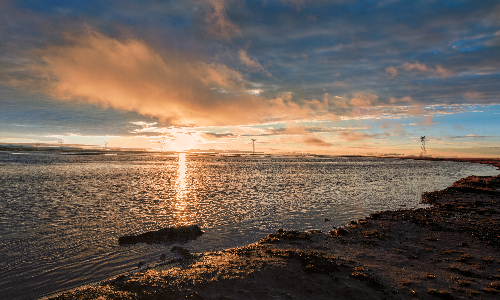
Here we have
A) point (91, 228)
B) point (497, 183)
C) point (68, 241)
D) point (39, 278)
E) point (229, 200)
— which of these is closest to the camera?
point (39, 278)

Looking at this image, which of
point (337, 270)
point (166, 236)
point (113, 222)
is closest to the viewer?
point (337, 270)

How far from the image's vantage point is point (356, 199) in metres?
36.9

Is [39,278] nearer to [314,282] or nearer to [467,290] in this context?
[314,282]

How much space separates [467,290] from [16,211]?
36059mm

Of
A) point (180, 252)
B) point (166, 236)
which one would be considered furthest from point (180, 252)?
point (166, 236)

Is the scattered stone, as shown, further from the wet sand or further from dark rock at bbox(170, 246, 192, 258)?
the wet sand

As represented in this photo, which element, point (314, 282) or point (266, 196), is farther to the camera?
point (266, 196)

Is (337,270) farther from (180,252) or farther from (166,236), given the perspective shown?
(166,236)

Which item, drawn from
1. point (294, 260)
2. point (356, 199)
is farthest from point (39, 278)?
point (356, 199)

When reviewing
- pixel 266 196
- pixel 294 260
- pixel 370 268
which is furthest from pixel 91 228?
pixel 266 196

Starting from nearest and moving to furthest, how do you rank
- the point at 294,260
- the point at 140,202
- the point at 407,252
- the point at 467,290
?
the point at 467,290 → the point at 294,260 → the point at 407,252 → the point at 140,202

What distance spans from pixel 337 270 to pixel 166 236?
12012 mm

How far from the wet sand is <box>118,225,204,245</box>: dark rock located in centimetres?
394

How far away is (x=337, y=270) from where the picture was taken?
13.1 m
